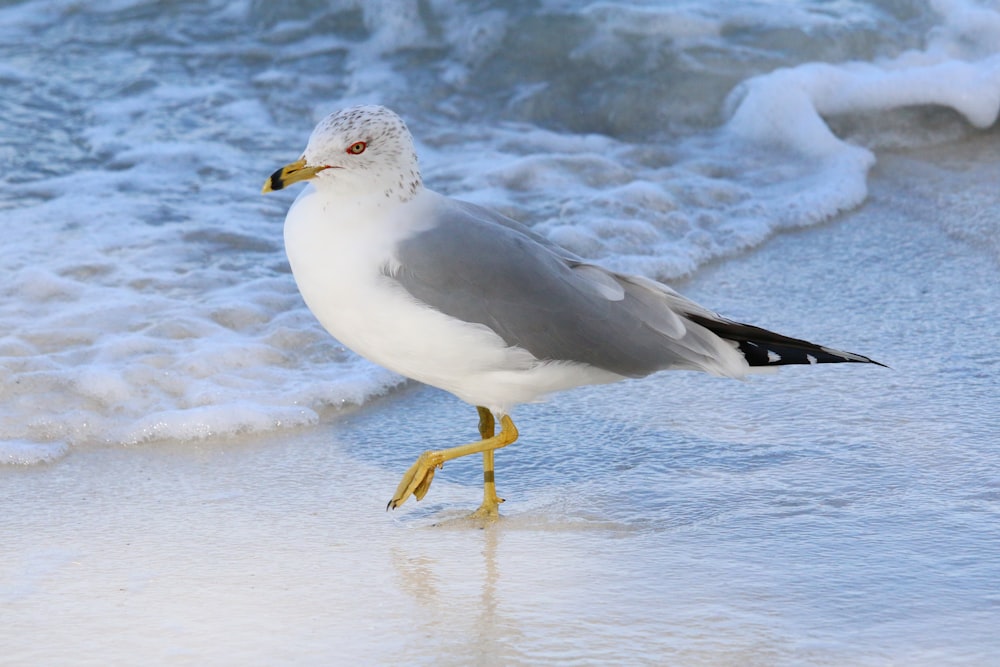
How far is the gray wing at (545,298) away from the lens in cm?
303

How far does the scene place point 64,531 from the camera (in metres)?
3.12

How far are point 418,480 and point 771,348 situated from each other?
90 centimetres

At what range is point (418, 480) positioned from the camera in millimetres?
3170

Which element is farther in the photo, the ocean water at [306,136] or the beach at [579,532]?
the ocean water at [306,136]

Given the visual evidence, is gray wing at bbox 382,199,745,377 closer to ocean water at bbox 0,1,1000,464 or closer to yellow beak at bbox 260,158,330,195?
yellow beak at bbox 260,158,330,195

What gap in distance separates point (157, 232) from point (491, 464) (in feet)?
9.02

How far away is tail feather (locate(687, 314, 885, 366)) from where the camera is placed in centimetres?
319

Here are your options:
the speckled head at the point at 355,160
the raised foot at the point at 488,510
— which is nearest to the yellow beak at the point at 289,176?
the speckled head at the point at 355,160

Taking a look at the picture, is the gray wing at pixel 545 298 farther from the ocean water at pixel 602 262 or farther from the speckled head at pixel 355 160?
the ocean water at pixel 602 262

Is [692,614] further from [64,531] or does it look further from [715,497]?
[64,531]

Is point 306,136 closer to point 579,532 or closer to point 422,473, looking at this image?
point 422,473

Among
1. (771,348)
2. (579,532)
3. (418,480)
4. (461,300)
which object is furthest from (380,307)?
(771,348)

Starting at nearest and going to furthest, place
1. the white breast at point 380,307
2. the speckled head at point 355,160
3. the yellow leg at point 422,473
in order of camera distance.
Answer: the white breast at point 380,307 < the speckled head at point 355,160 < the yellow leg at point 422,473

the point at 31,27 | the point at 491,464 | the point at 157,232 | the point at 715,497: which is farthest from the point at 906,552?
the point at 31,27
